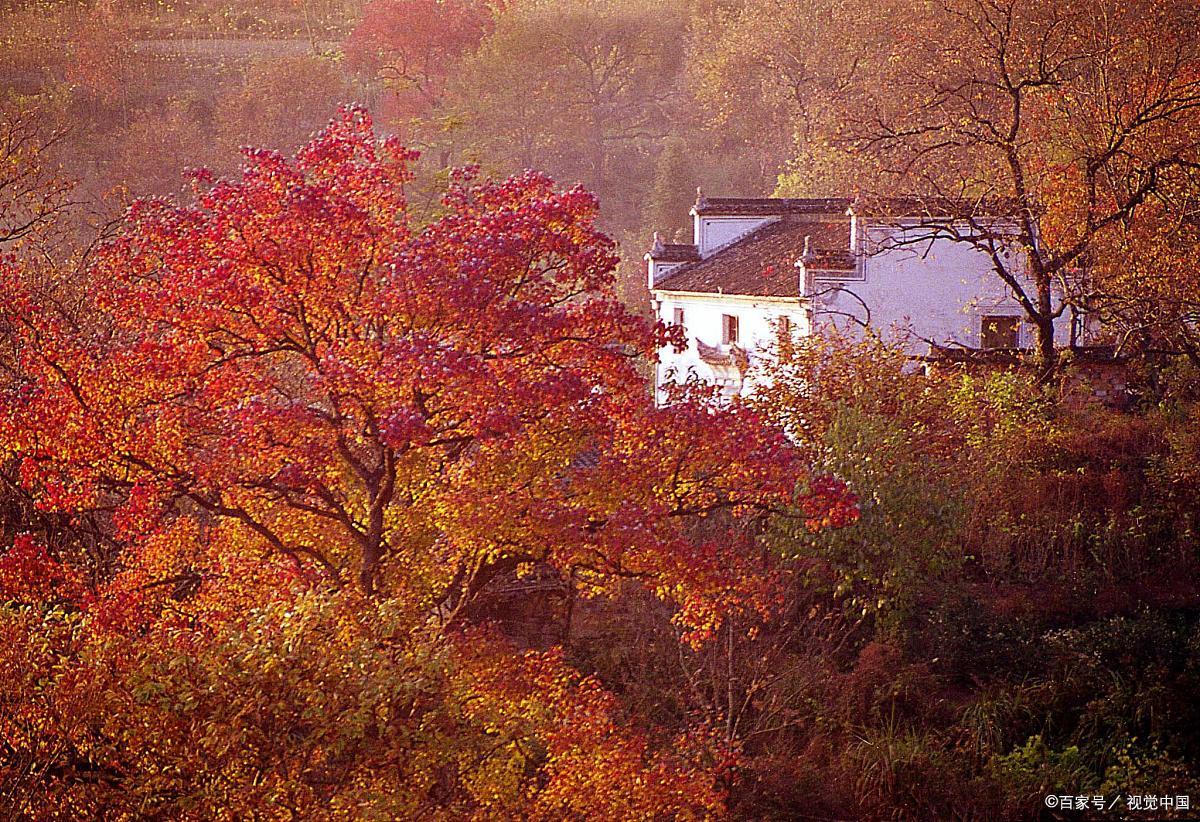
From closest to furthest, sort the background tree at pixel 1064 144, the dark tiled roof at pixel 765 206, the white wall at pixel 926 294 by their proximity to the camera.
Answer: the background tree at pixel 1064 144 < the white wall at pixel 926 294 < the dark tiled roof at pixel 765 206

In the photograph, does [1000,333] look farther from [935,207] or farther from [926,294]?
[935,207]

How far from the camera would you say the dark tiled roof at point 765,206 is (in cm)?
3831

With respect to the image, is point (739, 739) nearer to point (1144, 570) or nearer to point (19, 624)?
point (1144, 570)

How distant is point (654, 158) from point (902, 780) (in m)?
55.7

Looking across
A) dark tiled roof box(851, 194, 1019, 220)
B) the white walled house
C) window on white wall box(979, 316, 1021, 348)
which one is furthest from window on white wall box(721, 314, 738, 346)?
window on white wall box(979, 316, 1021, 348)

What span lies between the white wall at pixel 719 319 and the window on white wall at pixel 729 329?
0.11 metres

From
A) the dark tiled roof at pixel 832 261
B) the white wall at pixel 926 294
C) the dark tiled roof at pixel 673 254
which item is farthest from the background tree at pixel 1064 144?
the dark tiled roof at pixel 673 254

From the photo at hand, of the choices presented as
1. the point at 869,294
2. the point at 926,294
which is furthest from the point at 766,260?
the point at 926,294

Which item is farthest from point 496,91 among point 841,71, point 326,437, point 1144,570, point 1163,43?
point 326,437

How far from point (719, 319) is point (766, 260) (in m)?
2.22

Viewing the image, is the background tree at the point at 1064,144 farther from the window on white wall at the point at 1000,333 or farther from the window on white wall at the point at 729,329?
the window on white wall at the point at 729,329

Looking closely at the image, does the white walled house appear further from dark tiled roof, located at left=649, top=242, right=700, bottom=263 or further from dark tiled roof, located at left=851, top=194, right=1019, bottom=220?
dark tiled roof, located at left=649, top=242, right=700, bottom=263

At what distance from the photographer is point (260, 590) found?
13.8 meters

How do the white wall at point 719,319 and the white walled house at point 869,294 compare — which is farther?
the white wall at point 719,319
